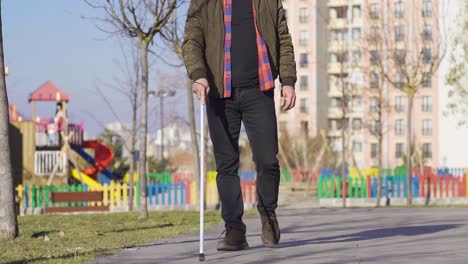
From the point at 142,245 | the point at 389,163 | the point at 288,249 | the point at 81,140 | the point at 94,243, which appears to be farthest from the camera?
the point at 389,163

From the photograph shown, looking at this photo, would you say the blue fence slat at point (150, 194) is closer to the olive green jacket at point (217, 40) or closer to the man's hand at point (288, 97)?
the olive green jacket at point (217, 40)

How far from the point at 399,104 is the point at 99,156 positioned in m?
52.3

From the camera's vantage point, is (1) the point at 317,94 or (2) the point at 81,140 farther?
(1) the point at 317,94

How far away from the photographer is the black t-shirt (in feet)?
23.0

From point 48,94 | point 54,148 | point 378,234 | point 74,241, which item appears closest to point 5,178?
point 74,241

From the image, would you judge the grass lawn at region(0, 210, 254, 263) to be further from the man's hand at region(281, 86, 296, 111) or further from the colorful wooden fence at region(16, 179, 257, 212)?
the colorful wooden fence at region(16, 179, 257, 212)

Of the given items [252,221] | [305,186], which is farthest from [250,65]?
[305,186]

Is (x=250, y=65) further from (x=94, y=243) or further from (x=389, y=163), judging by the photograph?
(x=389, y=163)

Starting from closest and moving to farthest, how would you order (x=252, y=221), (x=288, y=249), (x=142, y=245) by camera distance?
1. (x=288, y=249)
2. (x=142, y=245)
3. (x=252, y=221)

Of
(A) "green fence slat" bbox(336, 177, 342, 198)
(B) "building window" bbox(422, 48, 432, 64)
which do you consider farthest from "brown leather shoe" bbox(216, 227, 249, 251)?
(B) "building window" bbox(422, 48, 432, 64)

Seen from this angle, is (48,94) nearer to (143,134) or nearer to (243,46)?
(143,134)

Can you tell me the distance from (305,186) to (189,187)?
15343 millimetres

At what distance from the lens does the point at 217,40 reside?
7.05 meters

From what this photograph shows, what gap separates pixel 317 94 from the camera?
97188 mm
